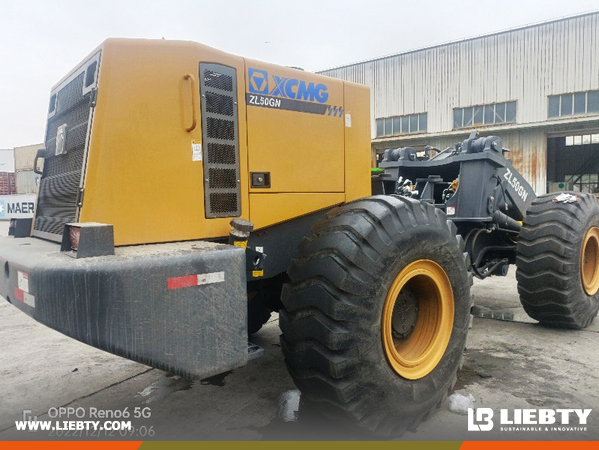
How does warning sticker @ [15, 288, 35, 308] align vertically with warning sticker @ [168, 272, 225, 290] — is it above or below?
below

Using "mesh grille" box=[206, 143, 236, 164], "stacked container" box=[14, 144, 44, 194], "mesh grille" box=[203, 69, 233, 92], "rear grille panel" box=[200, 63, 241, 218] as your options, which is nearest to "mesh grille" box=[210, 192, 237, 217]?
"rear grille panel" box=[200, 63, 241, 218]

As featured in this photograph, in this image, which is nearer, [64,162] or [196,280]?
[196,280]

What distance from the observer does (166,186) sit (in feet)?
8.87

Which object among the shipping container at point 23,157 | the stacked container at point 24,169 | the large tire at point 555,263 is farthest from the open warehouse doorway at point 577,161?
the shipping container at point 23,157

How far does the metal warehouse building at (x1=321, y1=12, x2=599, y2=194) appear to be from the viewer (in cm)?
2098

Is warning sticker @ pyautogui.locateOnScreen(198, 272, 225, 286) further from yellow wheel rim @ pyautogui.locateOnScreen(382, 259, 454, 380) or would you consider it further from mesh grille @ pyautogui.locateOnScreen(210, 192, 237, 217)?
yellow wheel rim @ pyautogui.locateOnScreen(382, 259, 454, 380)

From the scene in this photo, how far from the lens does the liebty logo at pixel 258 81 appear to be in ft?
9.85

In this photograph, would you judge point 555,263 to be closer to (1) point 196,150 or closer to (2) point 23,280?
(1) point 196,150

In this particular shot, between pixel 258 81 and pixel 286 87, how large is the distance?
0.75ft

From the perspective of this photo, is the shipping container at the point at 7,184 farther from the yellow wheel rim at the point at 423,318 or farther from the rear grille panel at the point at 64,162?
the yellow wheel rim at the point at 423,318

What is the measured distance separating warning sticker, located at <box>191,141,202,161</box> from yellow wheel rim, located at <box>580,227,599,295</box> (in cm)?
458

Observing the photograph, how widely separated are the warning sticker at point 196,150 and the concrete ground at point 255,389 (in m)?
1.68

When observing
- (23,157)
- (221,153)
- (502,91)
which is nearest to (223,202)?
(221,153)

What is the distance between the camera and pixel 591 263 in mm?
5715
